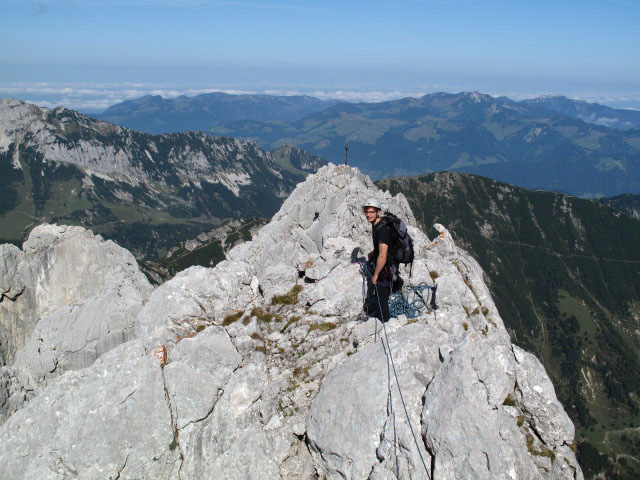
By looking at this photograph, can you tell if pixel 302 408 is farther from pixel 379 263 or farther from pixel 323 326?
pixel 379 263

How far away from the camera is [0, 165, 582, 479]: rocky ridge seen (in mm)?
14836

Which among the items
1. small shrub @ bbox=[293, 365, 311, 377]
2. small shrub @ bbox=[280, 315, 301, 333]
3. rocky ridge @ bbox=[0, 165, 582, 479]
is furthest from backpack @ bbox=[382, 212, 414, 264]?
small shrub @ bbox=[280, 315, 301, 333]

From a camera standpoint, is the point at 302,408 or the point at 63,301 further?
the point at 63,301

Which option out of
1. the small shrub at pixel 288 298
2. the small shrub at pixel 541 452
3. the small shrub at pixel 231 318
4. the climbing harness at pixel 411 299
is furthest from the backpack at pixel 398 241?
the small shrub at pixel 231 318

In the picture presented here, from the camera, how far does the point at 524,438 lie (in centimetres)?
1503

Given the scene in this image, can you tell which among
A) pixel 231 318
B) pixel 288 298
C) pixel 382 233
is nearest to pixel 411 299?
pixel 382 233

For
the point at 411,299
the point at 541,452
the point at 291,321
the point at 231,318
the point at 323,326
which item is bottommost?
the point at 541,452

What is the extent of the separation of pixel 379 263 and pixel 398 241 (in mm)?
1632

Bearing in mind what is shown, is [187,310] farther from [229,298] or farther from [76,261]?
[76,261]

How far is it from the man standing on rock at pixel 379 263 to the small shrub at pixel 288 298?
5.00 m

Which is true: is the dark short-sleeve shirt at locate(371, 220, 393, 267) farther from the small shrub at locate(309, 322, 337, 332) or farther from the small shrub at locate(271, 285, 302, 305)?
the small shrub at locate(271, 285, 302, 305)

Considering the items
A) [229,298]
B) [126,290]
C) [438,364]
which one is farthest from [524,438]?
[126,290]

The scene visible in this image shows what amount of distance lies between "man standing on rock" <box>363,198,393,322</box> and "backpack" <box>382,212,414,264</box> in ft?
0.68

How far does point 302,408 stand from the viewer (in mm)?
17156
